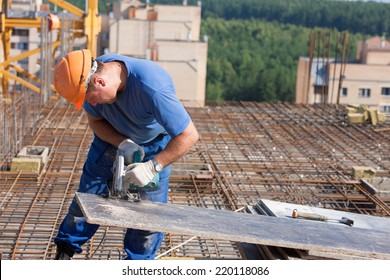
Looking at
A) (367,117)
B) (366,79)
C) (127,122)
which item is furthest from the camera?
(366,79)

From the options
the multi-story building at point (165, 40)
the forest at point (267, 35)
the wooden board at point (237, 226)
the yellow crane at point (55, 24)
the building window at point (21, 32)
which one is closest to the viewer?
the wooden board at point (237, 226)

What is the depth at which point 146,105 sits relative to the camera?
410 cm

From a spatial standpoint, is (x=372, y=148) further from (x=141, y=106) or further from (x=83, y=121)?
(x=141, y=106)

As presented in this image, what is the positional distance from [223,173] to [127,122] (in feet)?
11.8

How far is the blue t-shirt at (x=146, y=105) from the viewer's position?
402cm

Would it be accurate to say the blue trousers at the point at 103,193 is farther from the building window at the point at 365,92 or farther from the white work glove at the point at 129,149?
the building window at the point at 365,92

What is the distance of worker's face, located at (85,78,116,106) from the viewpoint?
4.02 meters

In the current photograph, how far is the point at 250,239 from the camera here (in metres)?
3.72

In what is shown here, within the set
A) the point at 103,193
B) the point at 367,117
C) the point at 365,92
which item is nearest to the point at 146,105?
the point at 103,193

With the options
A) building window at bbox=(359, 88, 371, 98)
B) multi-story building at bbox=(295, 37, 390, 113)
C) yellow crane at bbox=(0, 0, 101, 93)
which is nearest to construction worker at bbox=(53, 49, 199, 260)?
yellow crane at bbox=(0, 0, 101, 93)

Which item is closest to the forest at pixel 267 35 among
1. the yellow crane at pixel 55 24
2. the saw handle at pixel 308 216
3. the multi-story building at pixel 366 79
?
the multi-story building at pixel 366 79

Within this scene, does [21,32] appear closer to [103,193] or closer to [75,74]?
[103,193]

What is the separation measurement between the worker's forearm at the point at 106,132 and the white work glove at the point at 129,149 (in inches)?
5.6

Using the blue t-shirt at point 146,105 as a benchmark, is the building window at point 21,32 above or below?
below
